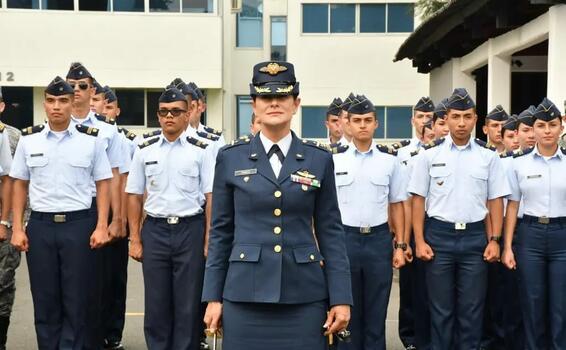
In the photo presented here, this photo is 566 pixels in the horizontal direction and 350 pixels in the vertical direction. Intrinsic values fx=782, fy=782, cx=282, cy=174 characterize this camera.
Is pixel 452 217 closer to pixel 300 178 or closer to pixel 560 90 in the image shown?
pixel 300 178

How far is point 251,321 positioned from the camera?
374cm

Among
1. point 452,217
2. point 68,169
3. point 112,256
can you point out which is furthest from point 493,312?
point 68,169

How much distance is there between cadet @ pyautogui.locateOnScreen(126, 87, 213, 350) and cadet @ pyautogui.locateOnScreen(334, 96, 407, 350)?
1.10 m

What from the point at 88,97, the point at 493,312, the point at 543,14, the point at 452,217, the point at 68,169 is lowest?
the point at 493,312

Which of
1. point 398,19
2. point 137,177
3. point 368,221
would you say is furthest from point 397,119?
point 137,177

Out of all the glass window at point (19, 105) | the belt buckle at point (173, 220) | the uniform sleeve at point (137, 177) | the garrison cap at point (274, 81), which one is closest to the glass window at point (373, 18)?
the glass window at point (19, 105)

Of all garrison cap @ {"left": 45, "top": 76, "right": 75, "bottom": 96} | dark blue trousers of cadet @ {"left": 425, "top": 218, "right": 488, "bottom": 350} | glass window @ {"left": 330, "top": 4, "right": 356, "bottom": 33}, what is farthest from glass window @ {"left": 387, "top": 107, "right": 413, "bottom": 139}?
garrison cap @ {"left": 45, "top": 76, "right": 75, "bottom": 96}

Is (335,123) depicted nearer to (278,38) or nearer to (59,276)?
(59,276)

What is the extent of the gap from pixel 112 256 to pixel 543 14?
732 centimetres

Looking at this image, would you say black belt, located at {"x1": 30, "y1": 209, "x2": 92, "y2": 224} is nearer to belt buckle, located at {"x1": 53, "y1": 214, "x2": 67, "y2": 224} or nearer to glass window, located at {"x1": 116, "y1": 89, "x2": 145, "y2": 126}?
belt buckle, located at {"x1": 53, "y1": 214, "x2": 67, "y2": 224}

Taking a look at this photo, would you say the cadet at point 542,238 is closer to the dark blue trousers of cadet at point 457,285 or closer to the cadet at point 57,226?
the dark blue trousers of cadet at point 457,285

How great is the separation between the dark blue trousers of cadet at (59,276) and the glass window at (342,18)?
20.1 meters

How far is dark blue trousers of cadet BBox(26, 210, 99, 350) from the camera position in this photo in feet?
18.4

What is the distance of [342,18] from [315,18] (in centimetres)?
88
